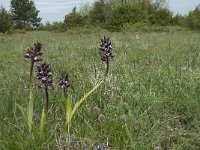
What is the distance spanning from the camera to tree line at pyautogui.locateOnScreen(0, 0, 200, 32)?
3365cm

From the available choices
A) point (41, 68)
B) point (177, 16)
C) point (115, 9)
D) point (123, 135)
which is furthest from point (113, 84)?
point (177, 16)

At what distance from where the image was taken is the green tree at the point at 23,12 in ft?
152

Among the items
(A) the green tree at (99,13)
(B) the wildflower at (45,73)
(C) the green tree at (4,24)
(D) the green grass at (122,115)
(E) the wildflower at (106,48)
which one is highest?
(A) the green tree at (99,13)

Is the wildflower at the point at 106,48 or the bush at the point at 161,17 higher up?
the bush at the point at 161,17

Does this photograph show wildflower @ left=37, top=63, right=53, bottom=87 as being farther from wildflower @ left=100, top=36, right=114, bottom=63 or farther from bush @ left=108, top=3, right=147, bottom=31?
bush @ left=108, top=3, right=147, bottom=31

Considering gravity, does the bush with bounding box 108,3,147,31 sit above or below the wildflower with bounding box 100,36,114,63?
above

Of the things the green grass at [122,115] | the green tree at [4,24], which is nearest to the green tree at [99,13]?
the green tree at [4,24]

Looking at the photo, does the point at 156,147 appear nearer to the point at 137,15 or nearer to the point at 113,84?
the point at 113,84

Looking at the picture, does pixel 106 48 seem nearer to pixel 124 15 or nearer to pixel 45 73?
pixel 45 73

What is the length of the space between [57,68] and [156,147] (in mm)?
3636

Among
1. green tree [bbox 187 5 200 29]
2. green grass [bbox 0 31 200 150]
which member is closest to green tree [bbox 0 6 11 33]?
green tree [bbox 187 5 200 29]

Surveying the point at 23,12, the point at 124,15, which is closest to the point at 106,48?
the point at 124,15

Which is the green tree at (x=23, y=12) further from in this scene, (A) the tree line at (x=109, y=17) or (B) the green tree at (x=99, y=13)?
(B) the green tree at (x=99, y=13)

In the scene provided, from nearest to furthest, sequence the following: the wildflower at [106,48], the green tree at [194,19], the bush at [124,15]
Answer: the wildflower at [106,48]
the green tree at [194,19]
the bush at [124,15]
